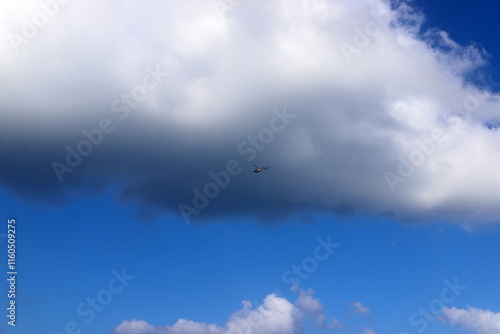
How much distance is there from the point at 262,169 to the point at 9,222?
122903mm

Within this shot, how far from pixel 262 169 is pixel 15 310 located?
132631 millimetres

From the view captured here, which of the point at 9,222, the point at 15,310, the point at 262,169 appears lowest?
the point at 15,310

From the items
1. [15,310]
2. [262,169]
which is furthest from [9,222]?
[262,169]

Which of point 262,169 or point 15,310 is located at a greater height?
point 262,169

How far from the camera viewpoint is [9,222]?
13438 centimetres

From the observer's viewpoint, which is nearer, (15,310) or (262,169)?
(15,310)

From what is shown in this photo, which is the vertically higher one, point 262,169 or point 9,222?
point 262,169

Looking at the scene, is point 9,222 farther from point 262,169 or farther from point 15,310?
point 262,169

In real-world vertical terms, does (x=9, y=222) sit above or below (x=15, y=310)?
above

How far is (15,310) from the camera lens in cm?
13250

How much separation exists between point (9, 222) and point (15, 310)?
3871 centimetres

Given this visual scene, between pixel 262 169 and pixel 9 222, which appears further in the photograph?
pixel 262 169
